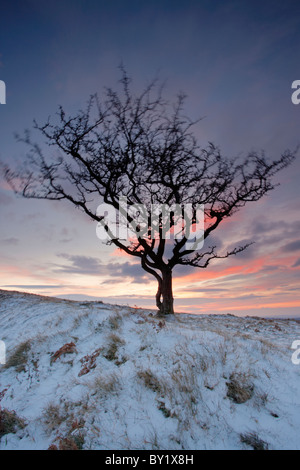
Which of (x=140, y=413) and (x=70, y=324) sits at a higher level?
(x=70, y=324)

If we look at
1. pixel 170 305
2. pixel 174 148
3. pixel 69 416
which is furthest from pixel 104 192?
pixel 69 416

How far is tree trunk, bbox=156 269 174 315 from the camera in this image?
49.8ft

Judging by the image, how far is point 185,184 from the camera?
15797 mm

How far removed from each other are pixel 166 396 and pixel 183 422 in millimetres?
591

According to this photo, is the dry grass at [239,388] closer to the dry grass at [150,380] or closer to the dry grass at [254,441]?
the dry grass at [254,441]

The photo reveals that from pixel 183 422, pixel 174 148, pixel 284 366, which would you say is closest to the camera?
pixel 183 422

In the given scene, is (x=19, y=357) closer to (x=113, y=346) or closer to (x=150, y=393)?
(x=113, y=346)

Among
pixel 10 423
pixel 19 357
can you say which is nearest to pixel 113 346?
pixel 10 423

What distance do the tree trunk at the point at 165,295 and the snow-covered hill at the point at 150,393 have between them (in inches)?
289

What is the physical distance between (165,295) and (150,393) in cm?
1014

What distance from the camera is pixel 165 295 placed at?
15.2 meters

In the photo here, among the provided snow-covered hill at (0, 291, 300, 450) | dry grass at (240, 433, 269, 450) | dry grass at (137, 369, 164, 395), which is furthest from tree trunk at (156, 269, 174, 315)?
dry grass at (240, 433, 269, 450)

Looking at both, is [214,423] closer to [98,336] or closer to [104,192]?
[98,336]

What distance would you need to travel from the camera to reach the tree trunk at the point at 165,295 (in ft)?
49.8
